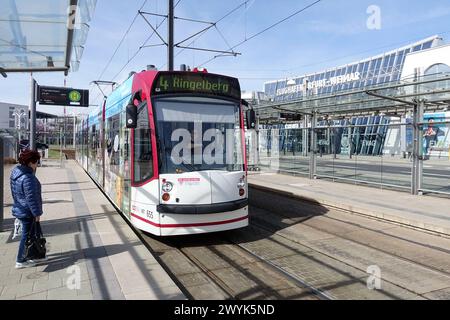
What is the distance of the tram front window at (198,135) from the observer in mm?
7406

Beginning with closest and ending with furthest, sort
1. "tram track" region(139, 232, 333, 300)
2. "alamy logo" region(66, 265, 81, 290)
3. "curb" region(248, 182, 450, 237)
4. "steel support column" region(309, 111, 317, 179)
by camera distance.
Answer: "alamy logo" region(66, 265, 81, 290) < "tram track" region(139, 232, 333, 300) < "curb" region(248, 182, 450, 237) < "steel support column" region(309, 111, 317, 179)

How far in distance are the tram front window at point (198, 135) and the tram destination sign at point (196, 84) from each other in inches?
6.7

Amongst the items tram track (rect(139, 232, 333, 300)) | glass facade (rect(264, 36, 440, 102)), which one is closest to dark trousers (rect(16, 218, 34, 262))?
tram track (rect(139, 232, 333, 300))

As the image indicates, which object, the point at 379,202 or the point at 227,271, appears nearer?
the point at 227,271

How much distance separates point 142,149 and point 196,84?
158cm

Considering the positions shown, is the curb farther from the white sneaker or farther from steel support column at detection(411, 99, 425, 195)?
the white sneaker

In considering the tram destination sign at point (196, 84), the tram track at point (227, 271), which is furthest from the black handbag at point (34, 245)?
the tram destination sign at point (196, 84)

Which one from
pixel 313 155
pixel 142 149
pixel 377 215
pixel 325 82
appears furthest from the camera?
pixel 325 82

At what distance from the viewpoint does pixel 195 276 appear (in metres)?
6.02

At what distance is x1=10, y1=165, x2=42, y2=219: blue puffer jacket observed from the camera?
5.58 meters

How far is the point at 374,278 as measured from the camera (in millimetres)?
5859

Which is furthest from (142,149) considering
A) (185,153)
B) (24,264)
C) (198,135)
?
(24,264)

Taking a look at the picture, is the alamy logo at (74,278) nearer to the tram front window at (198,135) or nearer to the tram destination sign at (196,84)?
the tram front window at (198,135)

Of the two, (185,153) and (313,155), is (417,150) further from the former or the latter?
(185,153)
